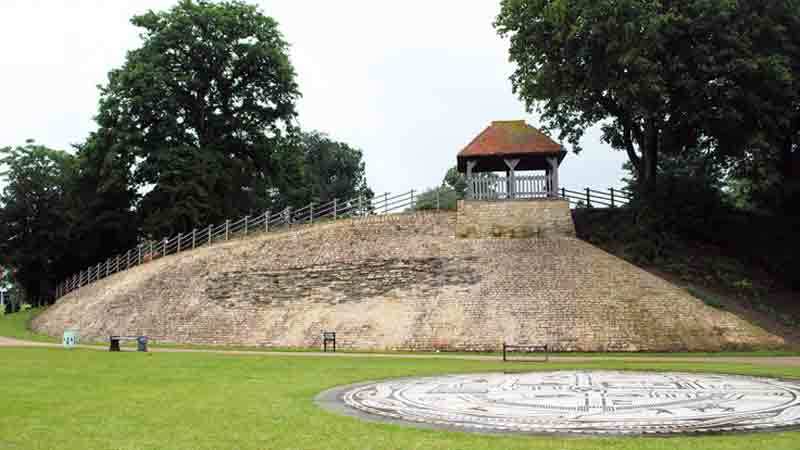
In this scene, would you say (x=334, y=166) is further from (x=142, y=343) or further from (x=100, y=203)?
(x=142, y=343)

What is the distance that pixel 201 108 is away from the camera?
48.1 m

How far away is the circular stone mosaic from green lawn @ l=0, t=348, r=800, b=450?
2.05 ft

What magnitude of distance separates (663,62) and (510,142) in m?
7.07

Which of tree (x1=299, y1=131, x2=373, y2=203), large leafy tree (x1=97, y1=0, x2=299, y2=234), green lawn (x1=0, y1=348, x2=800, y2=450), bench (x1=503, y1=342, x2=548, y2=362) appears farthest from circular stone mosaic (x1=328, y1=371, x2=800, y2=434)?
tree (x1=299, y1=131, x2=373, y2=203)

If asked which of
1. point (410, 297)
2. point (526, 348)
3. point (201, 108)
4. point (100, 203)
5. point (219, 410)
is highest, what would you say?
point (201, 108)

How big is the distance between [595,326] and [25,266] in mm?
44045

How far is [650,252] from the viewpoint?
29.8 meters

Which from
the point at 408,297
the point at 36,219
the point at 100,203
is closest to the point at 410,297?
the point at 408,297

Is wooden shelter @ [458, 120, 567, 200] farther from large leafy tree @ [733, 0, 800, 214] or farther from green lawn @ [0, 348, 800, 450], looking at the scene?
green lawn @ [0, 348, 800, 450]

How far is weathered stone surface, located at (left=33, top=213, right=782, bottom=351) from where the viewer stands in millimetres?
25781

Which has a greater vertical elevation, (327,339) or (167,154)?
(167,154)

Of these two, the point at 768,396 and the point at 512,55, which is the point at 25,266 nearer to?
the point at 512,55

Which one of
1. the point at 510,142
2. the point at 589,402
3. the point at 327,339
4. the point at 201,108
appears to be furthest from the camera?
the point at 201,108

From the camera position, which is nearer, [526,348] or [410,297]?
[526,348]
